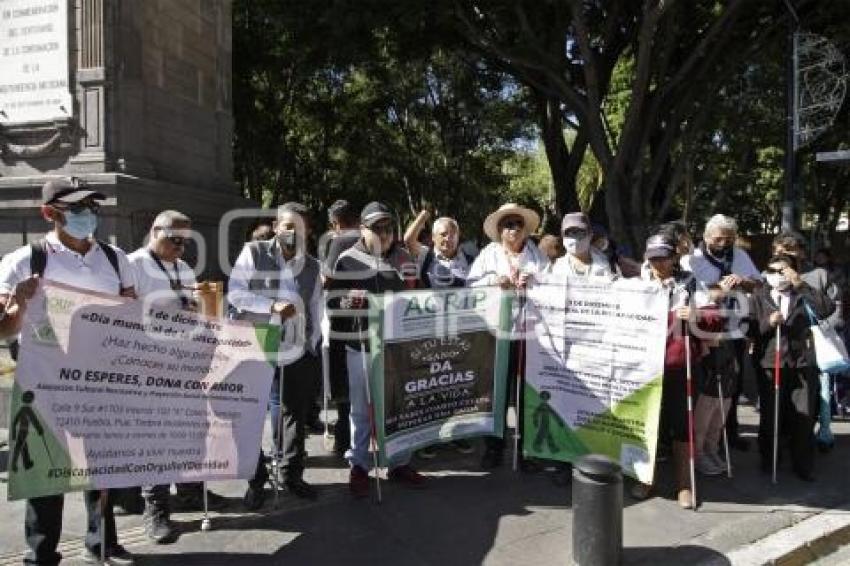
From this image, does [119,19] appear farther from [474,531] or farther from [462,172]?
[462,172]

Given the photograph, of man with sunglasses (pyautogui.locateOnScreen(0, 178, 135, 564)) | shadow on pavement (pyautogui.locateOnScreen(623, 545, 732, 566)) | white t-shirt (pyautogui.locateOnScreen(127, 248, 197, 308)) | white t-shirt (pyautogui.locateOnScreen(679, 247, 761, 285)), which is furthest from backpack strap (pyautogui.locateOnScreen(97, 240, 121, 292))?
white t-shirt (pyautogui.locateOnScreen(679, 247, 761, 285))

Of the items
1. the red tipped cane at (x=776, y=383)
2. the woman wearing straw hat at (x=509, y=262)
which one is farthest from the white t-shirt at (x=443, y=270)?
the red tipped cane at (x=776, y=383)

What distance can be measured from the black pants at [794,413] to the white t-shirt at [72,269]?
15.8ft

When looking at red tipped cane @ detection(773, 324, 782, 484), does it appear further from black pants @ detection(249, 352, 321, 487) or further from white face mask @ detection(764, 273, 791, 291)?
black pants @ detection(249, 352, 321, 487)

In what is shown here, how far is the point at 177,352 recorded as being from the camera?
444cm

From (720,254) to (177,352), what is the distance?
4122 millimetres

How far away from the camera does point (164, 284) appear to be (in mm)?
4930

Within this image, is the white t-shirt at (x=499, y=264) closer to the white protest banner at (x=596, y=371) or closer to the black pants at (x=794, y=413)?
the white protest banner at (x=596, y=371)

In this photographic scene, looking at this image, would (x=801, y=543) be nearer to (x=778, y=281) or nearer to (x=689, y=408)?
(x=689, y=408)

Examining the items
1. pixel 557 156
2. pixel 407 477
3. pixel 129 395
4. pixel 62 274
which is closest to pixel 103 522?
pixel 129 395

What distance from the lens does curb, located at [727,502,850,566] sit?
4.61 meters

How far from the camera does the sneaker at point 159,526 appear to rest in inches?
180

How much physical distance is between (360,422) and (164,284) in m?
1.66

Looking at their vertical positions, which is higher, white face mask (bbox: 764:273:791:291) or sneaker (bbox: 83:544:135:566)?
white face mask (bbox: 764:273:791:291)
